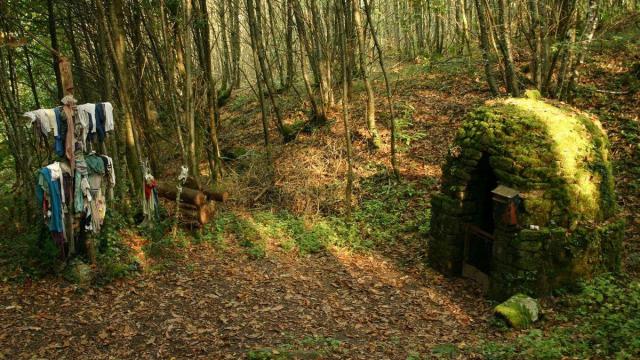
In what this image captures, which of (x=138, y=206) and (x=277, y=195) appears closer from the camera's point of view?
(x=138, y=206)

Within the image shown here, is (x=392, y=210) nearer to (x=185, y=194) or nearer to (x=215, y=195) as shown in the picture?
(x=215, y=195)

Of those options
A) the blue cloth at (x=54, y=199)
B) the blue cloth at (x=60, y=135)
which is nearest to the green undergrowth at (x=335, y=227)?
the blue cloth at (x=54, y=199)

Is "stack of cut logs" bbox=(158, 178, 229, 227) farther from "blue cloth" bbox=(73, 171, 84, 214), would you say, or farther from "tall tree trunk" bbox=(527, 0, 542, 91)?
"tall tree trunk" bbox=(527, 0, 542, 91)

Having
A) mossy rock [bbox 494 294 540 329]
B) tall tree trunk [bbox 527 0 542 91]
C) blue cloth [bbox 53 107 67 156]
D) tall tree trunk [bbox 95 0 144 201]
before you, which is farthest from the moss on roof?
blue cloth [bbox 53 107 67 156]

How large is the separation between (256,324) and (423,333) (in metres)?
2.36

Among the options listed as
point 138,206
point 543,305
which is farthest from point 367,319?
point 138,206

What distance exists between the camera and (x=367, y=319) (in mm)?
6828

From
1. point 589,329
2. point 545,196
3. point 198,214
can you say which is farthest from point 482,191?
point 198,214

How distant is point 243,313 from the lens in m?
6.61

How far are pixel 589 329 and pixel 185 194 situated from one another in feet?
22.8

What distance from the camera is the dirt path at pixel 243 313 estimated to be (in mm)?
5543

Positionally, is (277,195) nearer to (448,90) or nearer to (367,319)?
(367,319)

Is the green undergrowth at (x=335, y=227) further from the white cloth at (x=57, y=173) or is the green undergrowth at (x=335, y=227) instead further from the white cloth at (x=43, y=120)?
the white cloth at (x=43, y=120)

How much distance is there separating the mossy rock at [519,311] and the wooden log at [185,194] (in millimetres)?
5552
